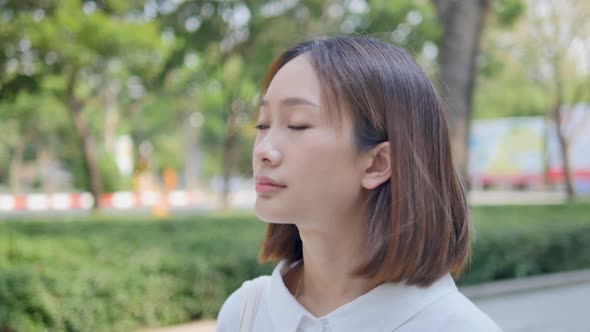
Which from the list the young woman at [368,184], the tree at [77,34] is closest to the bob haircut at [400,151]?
the young woman at [368,184]

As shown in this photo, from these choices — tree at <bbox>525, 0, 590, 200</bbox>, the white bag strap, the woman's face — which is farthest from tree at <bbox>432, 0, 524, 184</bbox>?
tree at <bbox>525, 0, 590, 200</bbox>

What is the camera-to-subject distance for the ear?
1176 mm

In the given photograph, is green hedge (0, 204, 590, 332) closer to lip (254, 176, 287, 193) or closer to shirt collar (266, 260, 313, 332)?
shirt collar (266, 260, 313, 332)

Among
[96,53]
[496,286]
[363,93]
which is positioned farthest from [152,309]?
[96,53]

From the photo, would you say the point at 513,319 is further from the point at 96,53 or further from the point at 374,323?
the point at 96,53

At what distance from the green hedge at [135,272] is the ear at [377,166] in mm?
4443

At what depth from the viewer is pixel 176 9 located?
37.8 ft

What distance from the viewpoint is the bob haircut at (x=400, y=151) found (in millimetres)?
1158

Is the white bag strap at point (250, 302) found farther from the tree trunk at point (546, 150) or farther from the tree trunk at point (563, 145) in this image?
the tree trunk at point (546, 150)

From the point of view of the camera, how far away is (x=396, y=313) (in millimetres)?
1146

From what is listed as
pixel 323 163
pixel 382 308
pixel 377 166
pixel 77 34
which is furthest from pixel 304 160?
pixel 77 34

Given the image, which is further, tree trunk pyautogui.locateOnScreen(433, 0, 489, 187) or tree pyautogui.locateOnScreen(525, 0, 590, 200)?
tree pyautogui.locateOnScreen(525, 0, 590, 200)

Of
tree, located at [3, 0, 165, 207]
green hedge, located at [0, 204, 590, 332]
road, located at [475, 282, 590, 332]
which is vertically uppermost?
tree, located at [3, 0, 165, 207]

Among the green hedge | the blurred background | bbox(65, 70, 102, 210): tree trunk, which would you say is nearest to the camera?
the green hedge
